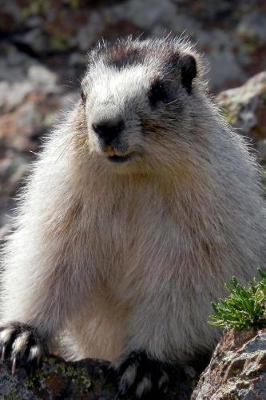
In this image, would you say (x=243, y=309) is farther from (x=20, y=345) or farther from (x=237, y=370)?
(x=20, y=345)

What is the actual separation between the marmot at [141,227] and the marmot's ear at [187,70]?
12 mm

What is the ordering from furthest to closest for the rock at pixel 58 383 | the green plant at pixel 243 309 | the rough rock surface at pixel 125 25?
the rough rock surface at pixel 125 25
the rock at pixel 58 383
the green plant at pixel 243 309

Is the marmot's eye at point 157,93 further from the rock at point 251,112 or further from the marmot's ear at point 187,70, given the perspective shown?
the rock at point 251,112

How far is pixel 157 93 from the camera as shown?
844 centimetres

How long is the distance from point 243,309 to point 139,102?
1.95 metres

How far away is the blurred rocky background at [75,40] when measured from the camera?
1371cm

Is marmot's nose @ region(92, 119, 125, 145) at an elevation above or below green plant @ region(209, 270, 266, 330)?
above

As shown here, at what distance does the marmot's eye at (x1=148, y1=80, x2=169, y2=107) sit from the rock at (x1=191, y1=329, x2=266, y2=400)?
2140 millimetres

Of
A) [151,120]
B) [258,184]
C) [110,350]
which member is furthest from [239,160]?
[110,350]

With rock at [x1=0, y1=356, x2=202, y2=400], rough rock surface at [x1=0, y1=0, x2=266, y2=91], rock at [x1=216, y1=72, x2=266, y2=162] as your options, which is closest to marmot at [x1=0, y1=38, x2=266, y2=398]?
rock at [x1=0, y1=356, x2=202, y2=400]

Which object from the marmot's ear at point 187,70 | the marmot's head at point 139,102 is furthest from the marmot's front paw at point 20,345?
the marmot's ear at point 187,70

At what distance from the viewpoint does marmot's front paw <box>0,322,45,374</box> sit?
812 centimetres

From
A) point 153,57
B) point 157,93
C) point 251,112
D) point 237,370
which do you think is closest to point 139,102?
point 157,93

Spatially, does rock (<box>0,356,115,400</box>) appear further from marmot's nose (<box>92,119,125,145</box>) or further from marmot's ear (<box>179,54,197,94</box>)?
marmot's ear (<box>179,54,197,94</box>)
